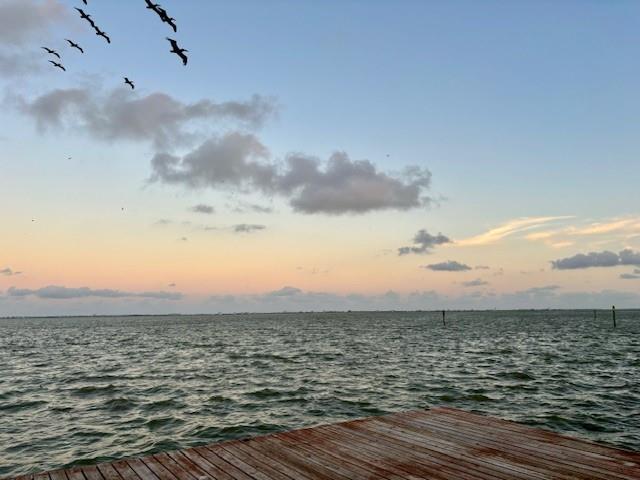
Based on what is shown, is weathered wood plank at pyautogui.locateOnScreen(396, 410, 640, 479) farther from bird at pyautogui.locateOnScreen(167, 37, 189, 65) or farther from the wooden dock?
bird at pyautogui.locateOnScreen(167, 37, 189, 65)

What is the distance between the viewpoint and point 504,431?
1009 centimetres

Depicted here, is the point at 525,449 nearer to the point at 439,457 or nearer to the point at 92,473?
the point at 439,457

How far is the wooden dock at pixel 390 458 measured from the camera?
7707 mm

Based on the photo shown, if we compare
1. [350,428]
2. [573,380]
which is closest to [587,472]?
[350,428]

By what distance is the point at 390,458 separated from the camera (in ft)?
27.9

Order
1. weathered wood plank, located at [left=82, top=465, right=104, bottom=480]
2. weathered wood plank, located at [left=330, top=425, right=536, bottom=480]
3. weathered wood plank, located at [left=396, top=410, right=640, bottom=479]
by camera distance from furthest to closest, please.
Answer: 1. weathered wood plank, located at [left=82, top=465, right=104, bottom=480]
2. weathered wood plank, located at [left=396, top=410, right=640, bottom=479]
3. weathered wood plank, located at [left=330, top=425, right=536, bottom=480]

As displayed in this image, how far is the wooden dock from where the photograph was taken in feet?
25.3

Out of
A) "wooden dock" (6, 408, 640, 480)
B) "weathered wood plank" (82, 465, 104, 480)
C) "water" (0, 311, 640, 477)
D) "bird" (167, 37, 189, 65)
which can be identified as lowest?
"water" (0, 311, 640, 477)

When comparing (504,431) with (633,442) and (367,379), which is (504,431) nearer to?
(633,442)

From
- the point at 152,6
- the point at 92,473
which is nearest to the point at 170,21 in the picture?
the point at 152,6

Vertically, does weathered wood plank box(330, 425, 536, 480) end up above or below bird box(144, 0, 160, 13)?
below

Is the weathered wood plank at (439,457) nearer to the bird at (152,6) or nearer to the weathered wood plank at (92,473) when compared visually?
the weathered wood plank at (92,473)

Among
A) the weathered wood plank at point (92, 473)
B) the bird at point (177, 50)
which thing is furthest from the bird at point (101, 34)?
the weathered wood plank at point (92, 473)

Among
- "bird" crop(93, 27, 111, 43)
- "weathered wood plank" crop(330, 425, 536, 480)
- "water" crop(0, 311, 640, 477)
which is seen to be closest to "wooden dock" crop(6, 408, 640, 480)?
"weathered wood plank" crop(330, 425, 536, 480)
